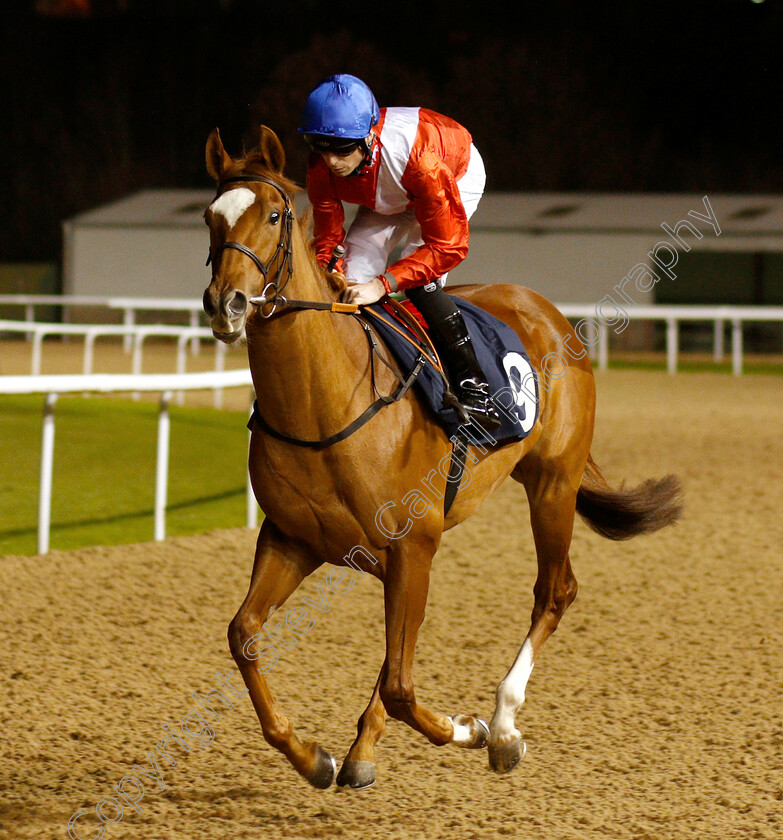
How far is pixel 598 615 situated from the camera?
4.93 meters

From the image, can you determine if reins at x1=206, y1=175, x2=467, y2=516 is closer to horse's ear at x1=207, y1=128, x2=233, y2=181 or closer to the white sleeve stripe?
horse's ear at x1=207, y1=128, x2=233, y2=181

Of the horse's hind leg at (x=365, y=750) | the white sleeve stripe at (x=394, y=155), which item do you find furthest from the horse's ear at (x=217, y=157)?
the horse's hind leg at (x=365, y=750)

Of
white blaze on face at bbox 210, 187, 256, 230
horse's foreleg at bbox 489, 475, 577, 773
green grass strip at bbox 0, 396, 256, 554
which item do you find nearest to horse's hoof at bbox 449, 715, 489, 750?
horse's foreleg at bbox 489, 475, 577, 773

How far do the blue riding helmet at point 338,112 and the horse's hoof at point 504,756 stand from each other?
5.46 ft

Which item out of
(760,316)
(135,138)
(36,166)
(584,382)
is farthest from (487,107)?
(584,382)

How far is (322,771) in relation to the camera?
308 centimetres

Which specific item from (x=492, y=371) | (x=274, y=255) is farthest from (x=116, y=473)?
(x=274, y=255)

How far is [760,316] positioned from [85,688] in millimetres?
13396

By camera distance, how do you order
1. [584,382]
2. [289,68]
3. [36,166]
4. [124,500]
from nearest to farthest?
[584,382] < [124,500] < [289,68] < [36,166]

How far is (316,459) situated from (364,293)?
456mm

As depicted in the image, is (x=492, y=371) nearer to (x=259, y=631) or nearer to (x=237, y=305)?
(x=259, y=631)

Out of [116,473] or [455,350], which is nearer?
[455,350]

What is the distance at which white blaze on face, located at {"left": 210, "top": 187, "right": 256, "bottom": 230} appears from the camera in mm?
2646

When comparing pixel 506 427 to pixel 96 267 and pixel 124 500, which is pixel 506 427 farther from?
pixel 96 267
